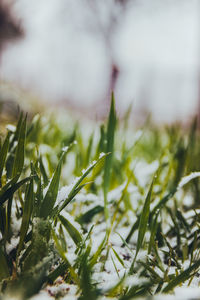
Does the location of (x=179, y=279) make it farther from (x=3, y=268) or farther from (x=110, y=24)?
(x=110, y=24)

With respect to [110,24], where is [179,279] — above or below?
below

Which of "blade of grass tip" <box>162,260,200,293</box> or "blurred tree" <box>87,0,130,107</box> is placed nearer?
"blade of grass tip" <box>162,260,200,293</box>

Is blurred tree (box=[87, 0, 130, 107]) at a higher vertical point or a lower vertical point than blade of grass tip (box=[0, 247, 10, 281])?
higher

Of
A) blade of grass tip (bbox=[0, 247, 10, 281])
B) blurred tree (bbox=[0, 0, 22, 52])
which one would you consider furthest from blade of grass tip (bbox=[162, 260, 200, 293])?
blurred tree (bbox=[0, 0, 22, 52])

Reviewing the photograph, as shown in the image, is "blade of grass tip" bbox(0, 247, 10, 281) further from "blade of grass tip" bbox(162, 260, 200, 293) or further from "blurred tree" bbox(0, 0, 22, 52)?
"blurred tree" bbox(0, 0, 22, 52)

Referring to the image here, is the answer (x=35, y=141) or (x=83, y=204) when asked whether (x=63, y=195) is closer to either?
(x=83, y=204)

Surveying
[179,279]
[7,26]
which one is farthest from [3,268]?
[7,26]

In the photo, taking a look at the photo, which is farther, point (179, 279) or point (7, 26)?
point (7, 26)

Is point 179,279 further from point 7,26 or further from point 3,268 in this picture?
point 7,26

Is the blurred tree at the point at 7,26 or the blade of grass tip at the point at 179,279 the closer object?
the blade of grass tip at the point at 179,279

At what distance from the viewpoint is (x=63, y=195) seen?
1.69ft

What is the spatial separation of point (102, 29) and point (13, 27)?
13.2 ft

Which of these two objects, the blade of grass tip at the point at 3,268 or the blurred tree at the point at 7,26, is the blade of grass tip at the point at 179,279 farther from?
the blurred tree at the point at 7,26

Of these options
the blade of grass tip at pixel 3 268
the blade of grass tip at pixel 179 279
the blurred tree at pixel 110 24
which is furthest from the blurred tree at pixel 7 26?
the blade of grass tip at pixel 179 279
